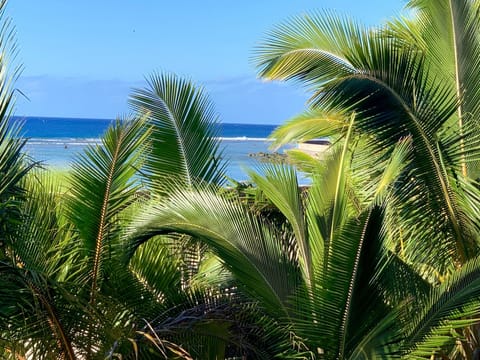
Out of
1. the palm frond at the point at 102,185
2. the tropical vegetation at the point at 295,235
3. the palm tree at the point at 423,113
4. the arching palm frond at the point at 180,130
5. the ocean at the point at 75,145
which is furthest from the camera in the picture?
the arching palm frond at the point at 180,130

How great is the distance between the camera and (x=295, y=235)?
14.0 feet

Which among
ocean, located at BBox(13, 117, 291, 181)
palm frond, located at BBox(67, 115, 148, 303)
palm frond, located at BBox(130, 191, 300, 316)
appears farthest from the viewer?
ocean, located at BBox(13, 117, 291, 181)

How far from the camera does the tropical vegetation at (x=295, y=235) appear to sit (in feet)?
11.7

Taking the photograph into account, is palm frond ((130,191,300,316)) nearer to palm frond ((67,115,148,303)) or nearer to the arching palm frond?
palm frond ((67,115,148,303))

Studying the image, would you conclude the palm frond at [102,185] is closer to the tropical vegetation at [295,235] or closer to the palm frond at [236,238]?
the tropical vegetation at [295,235]

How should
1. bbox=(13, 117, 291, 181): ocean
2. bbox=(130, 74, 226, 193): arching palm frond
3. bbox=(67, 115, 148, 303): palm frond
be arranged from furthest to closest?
bbox=(130, 74, 226, 193): arching palm frond, bbox=(13, 117, 291, 181): ocean, bbox=(67, 115, 148, 303): palm frond

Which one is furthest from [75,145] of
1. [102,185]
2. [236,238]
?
[236,238]

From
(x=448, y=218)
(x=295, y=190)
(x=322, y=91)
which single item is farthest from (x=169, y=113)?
(x=448, y=218)

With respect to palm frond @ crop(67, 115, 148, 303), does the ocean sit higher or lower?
higher

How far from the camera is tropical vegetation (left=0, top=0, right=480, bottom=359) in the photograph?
3.55 meters

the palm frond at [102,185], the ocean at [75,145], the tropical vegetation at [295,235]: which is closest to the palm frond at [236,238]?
the tropical vegetation at [295,235]

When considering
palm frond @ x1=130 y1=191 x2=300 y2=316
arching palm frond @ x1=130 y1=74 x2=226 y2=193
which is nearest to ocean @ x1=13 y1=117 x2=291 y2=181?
arching palm frond @ x1=130 y1=74 x2=226 y2=193

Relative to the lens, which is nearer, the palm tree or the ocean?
the ocean

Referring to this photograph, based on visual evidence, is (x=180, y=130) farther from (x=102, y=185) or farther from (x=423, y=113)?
(x=423, y=113)
